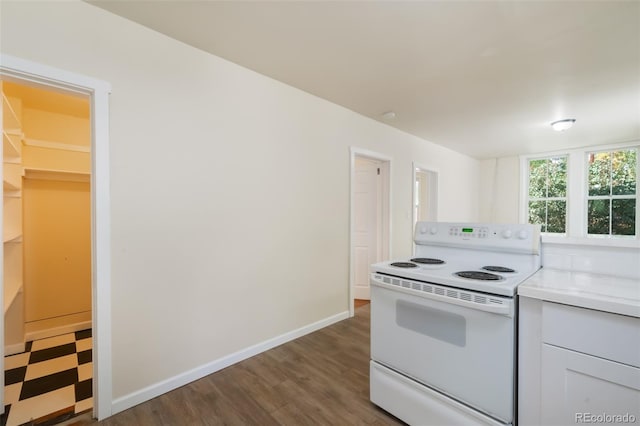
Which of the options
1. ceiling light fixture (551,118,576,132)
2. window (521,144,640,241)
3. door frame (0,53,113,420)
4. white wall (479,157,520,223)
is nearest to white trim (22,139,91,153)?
door frame (0,53,113,420)

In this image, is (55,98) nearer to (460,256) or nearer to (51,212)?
(51,212)

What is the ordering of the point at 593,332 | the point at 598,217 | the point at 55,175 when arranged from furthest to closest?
the point at 598,217, the point at 55,175, the point at 593,332

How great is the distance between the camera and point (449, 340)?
1.36 meters

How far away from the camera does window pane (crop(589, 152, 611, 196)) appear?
498cm

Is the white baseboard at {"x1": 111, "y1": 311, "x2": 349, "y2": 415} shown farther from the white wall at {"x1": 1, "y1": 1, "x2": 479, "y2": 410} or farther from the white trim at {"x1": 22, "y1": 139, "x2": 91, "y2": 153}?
the white trim at {"x1": 22, "y1": 139, "x2": 91, "y2": 153}

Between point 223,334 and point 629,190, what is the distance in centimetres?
682

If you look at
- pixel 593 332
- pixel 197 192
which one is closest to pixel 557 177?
pixel 593 332

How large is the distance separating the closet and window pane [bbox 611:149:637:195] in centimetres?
789

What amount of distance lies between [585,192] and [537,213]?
85cm

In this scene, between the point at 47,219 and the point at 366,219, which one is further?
the point at 366,219

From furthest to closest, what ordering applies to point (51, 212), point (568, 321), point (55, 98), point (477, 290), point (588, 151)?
1. point (588, 151)
2. point (51, 212)
3. point (55, 98)
4. point (477, 290)
5. point (568, 321)

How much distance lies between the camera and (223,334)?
213 cm

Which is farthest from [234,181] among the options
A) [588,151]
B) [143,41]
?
[588,151]

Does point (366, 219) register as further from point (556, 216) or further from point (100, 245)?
point (556, 216)
